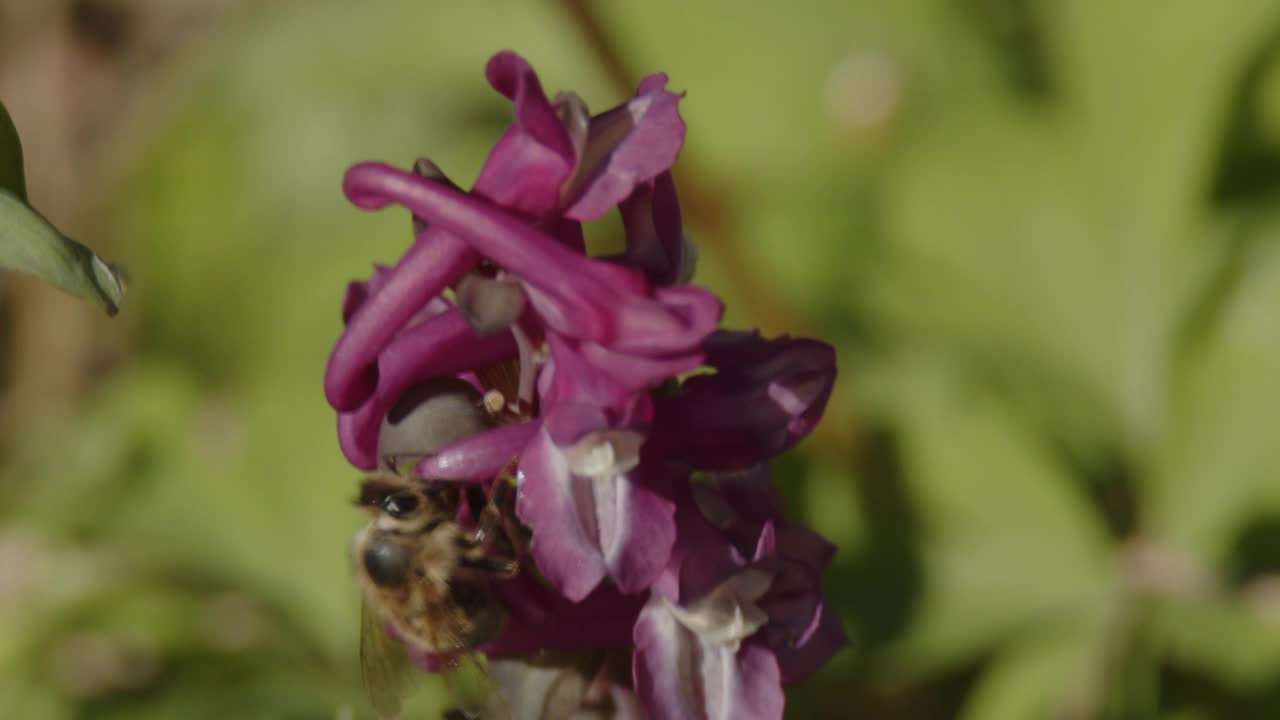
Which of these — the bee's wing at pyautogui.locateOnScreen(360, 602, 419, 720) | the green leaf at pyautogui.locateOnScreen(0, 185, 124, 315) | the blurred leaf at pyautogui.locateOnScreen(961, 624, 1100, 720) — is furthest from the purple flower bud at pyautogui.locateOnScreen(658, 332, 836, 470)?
the blurred leaf at pyautogui.locateOnScreen(961, 624, 1100, 720)

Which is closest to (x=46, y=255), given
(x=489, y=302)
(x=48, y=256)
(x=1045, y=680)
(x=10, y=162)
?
(x=48, y=256)

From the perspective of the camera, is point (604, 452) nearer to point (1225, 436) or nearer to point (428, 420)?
point (428, 420)

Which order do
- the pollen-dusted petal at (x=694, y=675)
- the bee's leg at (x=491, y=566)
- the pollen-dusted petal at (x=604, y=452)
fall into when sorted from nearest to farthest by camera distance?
the pollen-dusted petal at (x=604, y=452) → the pollen-dusted petal at (x=694, y=675) → the bee's leg at (x=491, y=566)

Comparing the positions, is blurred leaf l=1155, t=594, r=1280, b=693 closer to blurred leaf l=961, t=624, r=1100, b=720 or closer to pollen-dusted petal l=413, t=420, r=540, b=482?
blurred leaf l=961, t=624, r=1100, b=720

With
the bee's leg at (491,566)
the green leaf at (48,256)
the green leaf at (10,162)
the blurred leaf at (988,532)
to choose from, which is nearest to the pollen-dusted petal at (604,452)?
the bee's leg at (491,566)

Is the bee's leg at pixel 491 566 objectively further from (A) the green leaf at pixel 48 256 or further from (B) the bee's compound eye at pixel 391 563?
(A) the green leaf at pixel 48 256

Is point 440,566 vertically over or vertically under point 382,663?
over

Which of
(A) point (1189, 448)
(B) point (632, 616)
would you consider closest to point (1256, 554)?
(A) point (1189, 448)
